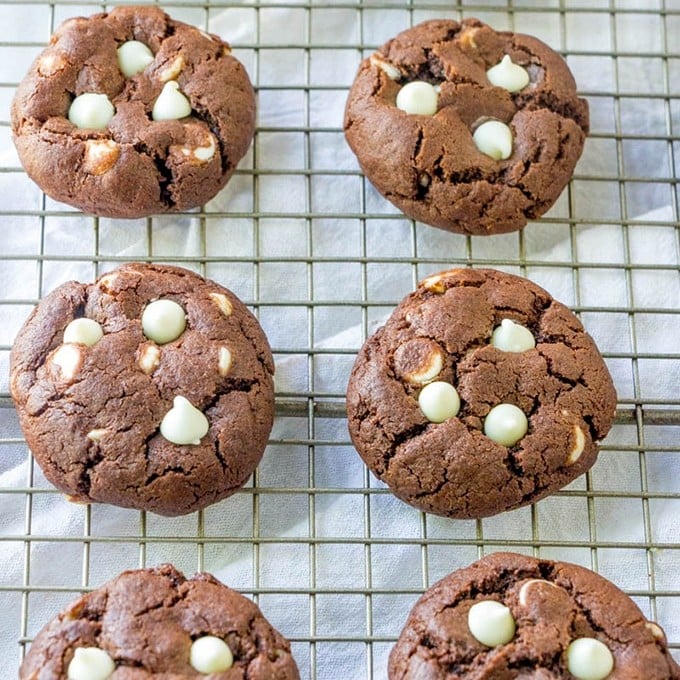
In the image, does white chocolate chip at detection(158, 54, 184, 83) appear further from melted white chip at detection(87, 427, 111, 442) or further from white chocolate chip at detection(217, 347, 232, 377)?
melted white chip at detection(87, 427, 111, 442)

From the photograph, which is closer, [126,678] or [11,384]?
[126,678]

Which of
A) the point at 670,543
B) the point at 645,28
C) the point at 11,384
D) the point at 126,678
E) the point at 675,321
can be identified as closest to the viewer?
the point at 126,678

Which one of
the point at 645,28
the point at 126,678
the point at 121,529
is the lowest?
the point at 121,529

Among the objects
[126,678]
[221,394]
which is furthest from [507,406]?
[126,678]

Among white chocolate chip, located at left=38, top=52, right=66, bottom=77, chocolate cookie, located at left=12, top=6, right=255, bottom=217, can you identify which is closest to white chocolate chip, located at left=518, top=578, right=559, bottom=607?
chocolate cookie, located at left=12, top=6, right=255, bottom=217

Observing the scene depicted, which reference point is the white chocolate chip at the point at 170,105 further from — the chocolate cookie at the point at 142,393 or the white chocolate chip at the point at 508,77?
the white chocolate chip at the point at 508,77

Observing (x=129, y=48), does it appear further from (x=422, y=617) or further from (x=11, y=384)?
(x=422, y=617)

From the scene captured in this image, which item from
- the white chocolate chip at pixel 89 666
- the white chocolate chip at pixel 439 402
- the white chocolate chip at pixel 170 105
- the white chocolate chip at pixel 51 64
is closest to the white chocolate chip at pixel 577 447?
the white chocolate chip at pixel 439 402
